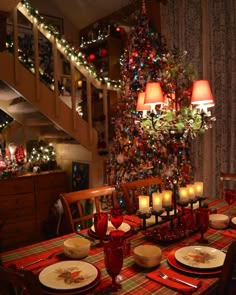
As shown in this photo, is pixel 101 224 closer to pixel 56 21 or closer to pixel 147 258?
pixel 147 258

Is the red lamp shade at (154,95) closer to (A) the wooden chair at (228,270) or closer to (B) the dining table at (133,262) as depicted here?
(B) the dining table at (133,262)

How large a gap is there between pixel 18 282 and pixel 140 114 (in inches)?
108

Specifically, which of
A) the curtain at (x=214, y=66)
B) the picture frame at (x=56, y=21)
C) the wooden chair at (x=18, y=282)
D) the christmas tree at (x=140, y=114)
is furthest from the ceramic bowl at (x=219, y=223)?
the picture frame at (x=56, y=21)

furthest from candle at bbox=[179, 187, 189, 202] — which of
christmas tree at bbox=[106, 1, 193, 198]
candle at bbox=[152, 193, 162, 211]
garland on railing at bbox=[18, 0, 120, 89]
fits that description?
garland on railing at bbox=[18, 0, 120, 89]

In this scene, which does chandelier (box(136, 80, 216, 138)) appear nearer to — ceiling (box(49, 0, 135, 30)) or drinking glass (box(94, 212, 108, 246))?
drinking glass (box(94, 212, 108, 246))

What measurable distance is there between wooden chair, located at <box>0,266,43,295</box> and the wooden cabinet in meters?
2.96

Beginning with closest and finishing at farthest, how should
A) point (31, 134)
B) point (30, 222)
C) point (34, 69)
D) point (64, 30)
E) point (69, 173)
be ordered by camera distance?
1. point (34, 69)
2. point (30, 222)
3. point (69, 173)
4. point (31, 134)
5. point (64, 30)

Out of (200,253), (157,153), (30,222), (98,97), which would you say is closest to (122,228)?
(200,253)

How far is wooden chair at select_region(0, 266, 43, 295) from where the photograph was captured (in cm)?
76

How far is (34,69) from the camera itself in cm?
321

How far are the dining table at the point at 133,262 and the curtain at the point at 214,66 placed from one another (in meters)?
1.93

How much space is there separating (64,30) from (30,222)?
3625 mm

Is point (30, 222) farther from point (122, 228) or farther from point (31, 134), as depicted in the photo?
point (122, 228)

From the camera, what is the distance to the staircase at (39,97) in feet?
9.84
